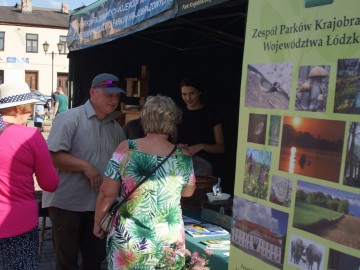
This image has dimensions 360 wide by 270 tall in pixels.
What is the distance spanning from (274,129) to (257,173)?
21 centimetres

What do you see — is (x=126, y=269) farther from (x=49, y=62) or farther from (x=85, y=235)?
(x=49, y=62)

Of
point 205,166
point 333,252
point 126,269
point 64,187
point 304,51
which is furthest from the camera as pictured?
point 205,166

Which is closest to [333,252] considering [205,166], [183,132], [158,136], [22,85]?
[158,136]

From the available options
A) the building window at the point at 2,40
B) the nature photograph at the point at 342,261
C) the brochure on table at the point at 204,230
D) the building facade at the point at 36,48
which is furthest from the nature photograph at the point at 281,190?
the building window at the point at 2,40

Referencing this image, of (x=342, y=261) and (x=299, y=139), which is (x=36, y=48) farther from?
(x=342, y=261)

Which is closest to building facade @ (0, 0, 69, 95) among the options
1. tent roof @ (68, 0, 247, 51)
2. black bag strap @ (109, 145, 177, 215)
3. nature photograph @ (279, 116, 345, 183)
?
tent roof @ (68, 0, 247, 51)

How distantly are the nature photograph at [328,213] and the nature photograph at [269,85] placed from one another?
343 mm

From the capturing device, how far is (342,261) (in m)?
1.50

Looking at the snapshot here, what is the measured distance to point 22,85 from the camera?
253 cm

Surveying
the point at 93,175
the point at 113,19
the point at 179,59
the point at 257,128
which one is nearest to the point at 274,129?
the point at 257,128

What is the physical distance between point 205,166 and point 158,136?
1669mm

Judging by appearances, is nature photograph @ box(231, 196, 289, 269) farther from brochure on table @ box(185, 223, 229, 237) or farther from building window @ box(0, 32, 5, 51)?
building window @ box(0, 32, 5, 51)

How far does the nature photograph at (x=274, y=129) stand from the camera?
1753 millimetres

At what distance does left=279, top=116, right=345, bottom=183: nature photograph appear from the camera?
151 centimetres
